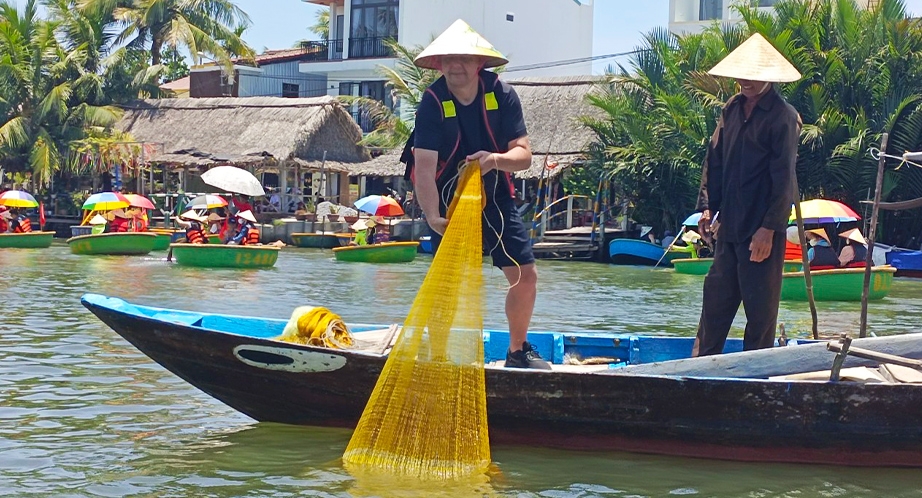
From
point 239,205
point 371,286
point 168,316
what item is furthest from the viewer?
point 239,205

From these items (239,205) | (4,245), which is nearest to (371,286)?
(239,205)

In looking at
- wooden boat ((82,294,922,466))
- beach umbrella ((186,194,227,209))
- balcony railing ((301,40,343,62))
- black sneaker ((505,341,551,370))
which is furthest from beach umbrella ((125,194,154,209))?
black sneaker ((505,341,551,370))

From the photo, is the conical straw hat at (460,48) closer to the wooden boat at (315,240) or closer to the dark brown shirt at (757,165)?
the dark brown shirt at (757,165)

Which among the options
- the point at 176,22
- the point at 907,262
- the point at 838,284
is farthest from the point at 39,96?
the point at 838,284

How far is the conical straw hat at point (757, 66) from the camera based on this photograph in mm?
6211

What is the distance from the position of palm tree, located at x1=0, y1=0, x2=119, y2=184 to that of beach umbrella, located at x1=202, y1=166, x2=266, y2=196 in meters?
10.7

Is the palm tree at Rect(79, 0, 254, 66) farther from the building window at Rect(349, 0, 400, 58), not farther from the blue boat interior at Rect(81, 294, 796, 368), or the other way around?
the blue boat interior at Rect(81, 294, 796, 368)

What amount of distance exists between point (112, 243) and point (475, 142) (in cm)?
1880

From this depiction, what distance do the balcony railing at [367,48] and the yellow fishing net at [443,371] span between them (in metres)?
31.6

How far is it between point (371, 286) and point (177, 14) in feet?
67.8

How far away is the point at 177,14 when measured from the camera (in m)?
36.1

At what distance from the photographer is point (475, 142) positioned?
609cm

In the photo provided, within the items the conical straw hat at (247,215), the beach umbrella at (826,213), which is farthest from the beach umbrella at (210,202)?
the beach umbrella at (826,213)

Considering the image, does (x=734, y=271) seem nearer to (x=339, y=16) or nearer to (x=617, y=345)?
(x=617, y=345)
